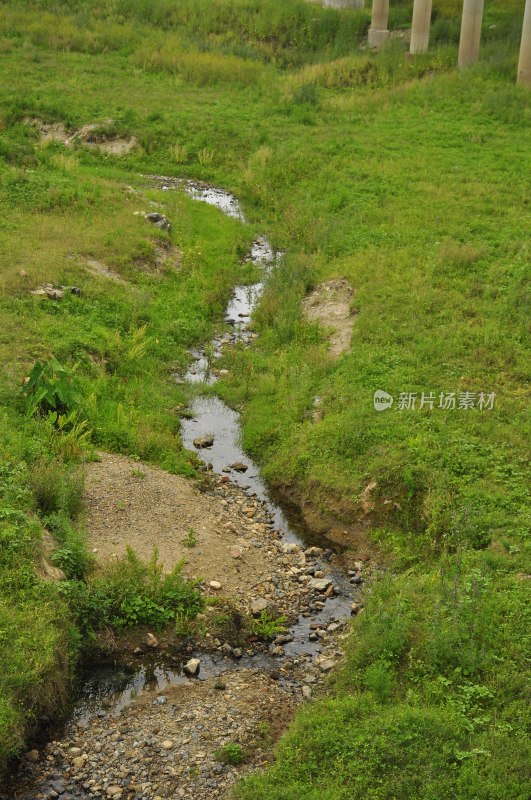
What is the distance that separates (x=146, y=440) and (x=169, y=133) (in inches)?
663

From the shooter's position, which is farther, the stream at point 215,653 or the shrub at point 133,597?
the shrub at point 133,597

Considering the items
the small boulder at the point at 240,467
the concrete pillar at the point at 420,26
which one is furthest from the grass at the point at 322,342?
the concrete pillar at the point at 420,26

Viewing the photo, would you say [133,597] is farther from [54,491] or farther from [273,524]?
[273,524]

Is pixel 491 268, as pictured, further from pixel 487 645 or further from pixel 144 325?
pixel 487 645

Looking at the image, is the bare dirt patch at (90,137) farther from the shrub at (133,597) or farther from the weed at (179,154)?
the shrub at (133,597)

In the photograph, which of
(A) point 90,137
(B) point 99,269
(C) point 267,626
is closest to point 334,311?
(B) point 99,269

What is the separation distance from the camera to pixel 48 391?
13.6 m

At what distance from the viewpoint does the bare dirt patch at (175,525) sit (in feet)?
37.8

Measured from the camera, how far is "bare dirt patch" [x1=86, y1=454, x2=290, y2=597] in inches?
454

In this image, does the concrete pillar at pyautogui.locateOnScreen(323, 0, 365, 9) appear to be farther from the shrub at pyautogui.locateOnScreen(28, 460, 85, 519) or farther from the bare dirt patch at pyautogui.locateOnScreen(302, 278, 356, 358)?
the shrub at pyautogui.locateOnScreen(28, 460, 85, 519)

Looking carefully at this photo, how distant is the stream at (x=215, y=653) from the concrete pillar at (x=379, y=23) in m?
19.9

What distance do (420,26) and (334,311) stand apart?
20.1 metres

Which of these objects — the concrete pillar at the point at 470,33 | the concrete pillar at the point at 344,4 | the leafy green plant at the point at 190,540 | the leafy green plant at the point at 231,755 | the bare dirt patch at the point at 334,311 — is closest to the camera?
the leafy green plant at the point at 231,755

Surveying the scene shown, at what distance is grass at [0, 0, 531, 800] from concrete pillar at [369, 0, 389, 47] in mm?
2911
